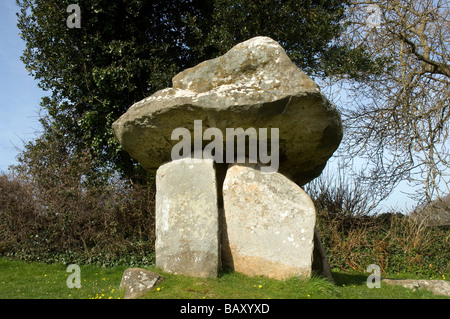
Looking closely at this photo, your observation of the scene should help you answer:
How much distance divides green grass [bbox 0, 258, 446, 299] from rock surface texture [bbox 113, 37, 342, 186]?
2125 mm

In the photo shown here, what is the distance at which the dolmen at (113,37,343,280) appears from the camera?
5.64 meters

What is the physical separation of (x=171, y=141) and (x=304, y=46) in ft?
21.4

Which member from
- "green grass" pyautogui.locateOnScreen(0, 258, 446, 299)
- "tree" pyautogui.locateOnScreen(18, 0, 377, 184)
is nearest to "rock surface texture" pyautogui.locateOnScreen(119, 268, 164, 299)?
"green grass" pyautogui.locateOnScreen(0, 258, 446, 299)

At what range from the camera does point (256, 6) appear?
10484mm

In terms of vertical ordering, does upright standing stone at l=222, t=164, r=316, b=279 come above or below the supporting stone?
above

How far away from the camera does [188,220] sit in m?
5.96

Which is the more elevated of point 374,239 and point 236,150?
point 236,150

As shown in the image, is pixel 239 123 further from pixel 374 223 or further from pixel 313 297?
pixel 374 223

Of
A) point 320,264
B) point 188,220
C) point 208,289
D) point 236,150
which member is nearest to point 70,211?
point 188,220

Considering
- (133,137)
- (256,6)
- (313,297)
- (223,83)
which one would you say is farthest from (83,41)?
(313,297)

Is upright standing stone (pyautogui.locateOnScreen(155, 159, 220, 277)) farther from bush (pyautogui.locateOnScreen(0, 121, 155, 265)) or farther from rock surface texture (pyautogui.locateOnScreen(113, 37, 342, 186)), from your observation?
bush (pyautogui.locateOnScreen(0, 121, 155, 265))

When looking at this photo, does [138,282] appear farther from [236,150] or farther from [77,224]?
[77,224]

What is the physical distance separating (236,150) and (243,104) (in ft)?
3.89

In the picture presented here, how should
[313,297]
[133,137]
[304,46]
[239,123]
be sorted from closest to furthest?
[313,297]
[239,123]
[133,137]
[304,46]
